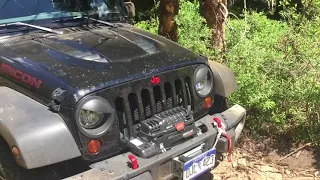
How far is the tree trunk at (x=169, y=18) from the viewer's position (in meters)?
5.86

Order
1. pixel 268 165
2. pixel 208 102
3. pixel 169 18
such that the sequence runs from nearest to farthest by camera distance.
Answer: pixel 208 102
pixel 268 165
pixel 169 18

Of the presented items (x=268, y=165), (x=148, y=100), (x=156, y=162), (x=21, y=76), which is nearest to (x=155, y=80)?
(x=148, y=100)

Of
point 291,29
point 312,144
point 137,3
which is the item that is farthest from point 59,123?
point 137,3

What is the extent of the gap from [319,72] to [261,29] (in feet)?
7.27

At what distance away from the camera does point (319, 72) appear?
456 centimetres

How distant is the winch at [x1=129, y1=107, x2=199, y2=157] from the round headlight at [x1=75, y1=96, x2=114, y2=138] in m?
0.27

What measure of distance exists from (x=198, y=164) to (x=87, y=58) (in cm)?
117

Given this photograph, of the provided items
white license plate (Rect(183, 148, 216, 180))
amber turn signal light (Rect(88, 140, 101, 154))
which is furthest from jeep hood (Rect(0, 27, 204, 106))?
white license plate (Rect(183, 148, 216, 180))

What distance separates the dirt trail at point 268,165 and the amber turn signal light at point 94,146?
5.55ft

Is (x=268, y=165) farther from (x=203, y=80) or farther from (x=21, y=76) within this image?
(x=21, y=76)

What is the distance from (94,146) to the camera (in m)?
2.91

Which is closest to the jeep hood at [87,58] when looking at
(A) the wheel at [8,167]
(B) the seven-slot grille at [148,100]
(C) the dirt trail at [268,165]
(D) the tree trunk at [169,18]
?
(B) the seven-slot grille at [148,100]

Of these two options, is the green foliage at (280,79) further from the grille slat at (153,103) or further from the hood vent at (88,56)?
the hood vent at (88,56)

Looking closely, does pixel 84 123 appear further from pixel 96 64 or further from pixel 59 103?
pixel 96 64
